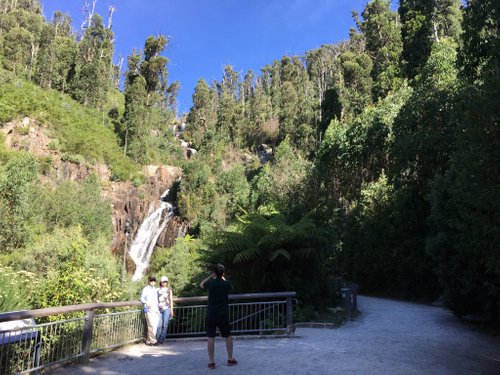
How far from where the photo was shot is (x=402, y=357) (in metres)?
6.39

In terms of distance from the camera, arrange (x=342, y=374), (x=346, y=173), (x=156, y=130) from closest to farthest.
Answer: (x=342, y=374)
(x=346, y=173)
(x=156, y=130)

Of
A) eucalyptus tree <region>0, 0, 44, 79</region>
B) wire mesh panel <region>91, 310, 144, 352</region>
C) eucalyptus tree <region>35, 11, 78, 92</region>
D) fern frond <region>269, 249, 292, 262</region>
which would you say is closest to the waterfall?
eucalyptus tree <region>35, 11, 78, 92</region>

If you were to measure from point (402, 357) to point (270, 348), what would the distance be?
2.28 m

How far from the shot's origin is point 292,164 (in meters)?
26.6

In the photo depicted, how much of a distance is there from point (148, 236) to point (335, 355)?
3420 cm

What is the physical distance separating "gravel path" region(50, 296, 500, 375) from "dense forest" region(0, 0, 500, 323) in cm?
135

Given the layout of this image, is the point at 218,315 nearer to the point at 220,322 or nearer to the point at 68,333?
the point at 220,322

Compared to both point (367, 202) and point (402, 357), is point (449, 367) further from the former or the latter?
point (367, 202)

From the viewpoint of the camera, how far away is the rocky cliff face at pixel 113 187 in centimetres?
3788

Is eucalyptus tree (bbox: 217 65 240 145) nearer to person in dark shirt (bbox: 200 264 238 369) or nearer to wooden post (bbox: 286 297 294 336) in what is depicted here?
wooden post (bbox: 286 297 294 336)

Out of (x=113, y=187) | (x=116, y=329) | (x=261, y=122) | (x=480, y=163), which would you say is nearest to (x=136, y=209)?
(x=113, y=187)

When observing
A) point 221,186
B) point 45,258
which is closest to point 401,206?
point 45,258

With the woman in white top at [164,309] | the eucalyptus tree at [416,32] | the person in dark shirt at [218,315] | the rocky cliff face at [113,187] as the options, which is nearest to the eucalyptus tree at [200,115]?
the rocky cliff face at [113,187]

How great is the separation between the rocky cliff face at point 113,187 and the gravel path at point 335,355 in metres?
31.2
